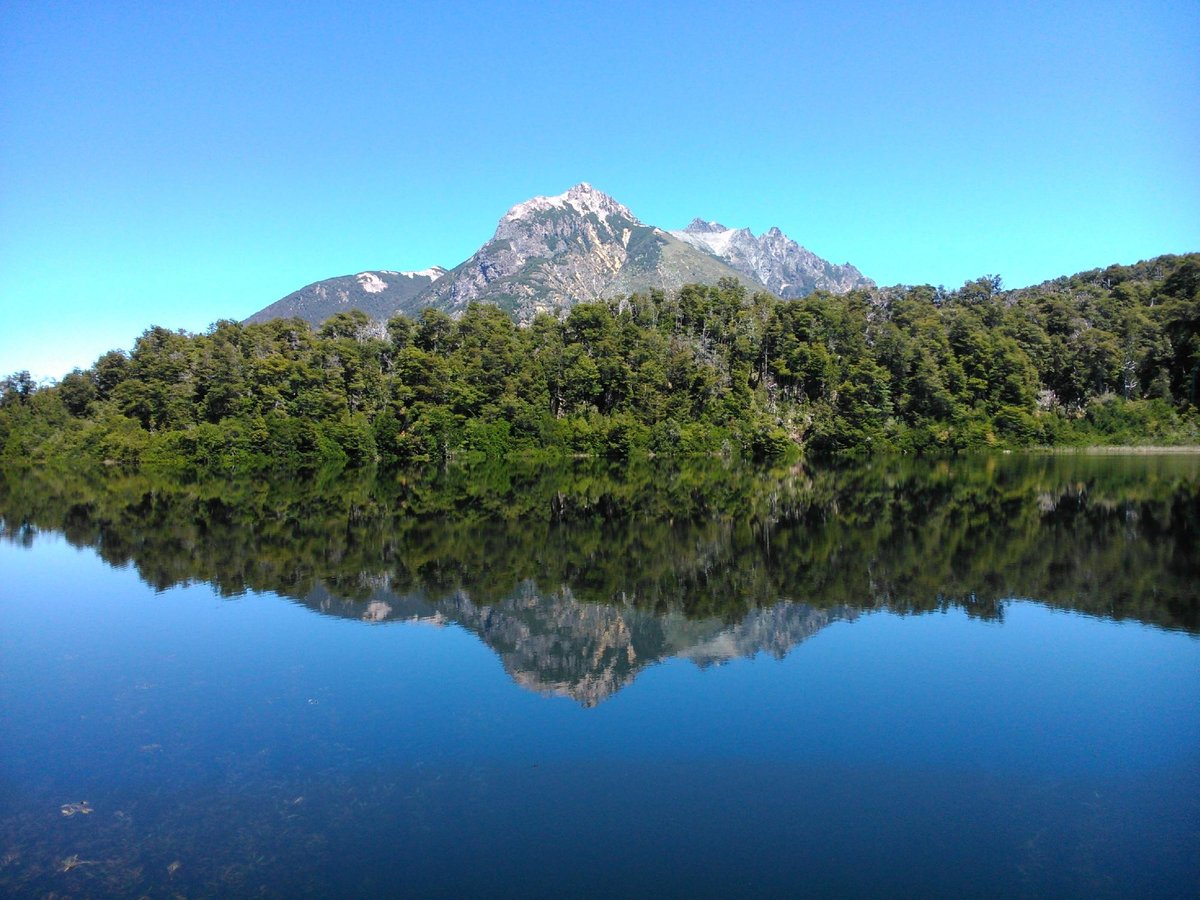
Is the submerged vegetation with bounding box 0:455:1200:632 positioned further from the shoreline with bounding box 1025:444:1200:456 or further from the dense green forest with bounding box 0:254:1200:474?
the dense green forest with bounding box 0:254:1200:474

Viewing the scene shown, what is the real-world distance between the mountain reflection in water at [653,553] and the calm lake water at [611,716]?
0.17 meters

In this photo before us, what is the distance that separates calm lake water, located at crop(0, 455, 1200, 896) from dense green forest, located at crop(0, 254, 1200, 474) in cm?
4548

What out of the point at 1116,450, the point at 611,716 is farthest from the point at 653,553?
the point at 1116,450

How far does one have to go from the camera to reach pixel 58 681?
14867 mm

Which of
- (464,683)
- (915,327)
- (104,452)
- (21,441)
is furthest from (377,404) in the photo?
(464,683)

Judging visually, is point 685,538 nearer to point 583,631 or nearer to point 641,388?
point 583,631

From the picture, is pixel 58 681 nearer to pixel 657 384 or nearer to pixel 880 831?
pixel 880 831

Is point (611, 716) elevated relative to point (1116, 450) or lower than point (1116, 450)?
lower

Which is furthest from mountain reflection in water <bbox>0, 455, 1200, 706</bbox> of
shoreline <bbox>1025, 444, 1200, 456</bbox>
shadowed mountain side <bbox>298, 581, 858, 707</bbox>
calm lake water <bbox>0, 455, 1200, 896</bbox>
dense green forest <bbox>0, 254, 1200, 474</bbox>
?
dense green forest <bbox>0, 254, 1200, 474</bbox>

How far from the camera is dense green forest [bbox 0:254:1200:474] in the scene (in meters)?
71.6

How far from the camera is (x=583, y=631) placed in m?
Answer: 17.0

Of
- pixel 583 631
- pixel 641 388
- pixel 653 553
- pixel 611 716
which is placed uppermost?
pixel 641 388

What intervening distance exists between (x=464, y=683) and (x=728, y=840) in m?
6.59

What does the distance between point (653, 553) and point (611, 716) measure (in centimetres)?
1309
